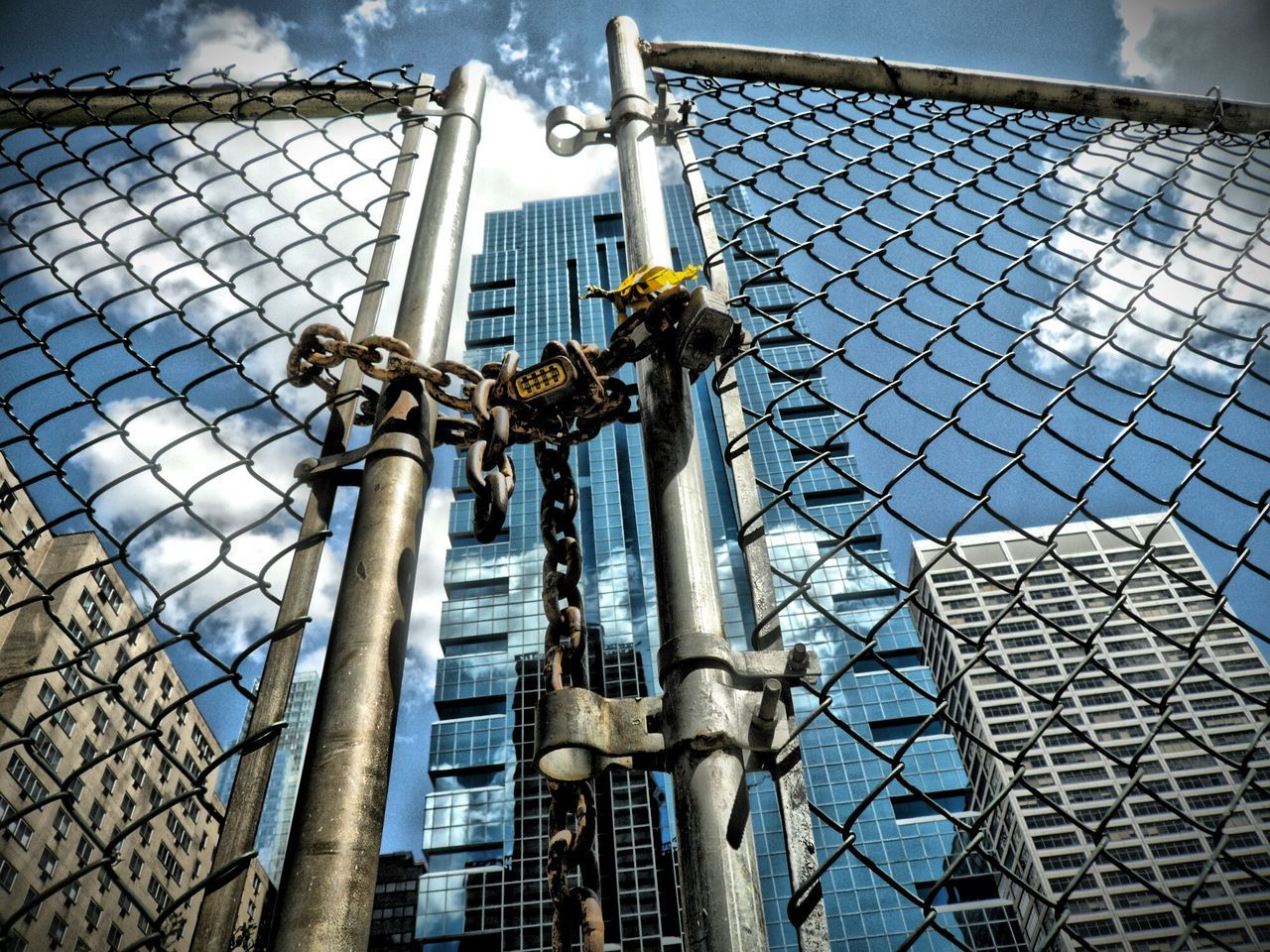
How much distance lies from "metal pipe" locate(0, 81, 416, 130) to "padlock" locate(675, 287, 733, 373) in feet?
3.45

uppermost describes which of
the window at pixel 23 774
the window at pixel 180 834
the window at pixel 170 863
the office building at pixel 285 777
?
the office building at pixel 285 777

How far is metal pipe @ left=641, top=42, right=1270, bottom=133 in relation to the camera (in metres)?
1.76

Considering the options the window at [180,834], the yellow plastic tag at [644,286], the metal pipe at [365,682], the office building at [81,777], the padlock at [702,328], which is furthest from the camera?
the window at [180,834]

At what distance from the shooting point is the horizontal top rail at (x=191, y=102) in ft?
5.69

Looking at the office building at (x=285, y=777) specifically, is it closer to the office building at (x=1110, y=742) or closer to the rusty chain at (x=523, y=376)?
the office building at (x=1110, y=742)

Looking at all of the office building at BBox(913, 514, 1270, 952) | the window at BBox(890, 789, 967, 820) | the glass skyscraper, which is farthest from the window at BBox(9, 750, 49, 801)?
the office building at BBox(913, 514, 1270, 952)

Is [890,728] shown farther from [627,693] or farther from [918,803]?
[627,693]

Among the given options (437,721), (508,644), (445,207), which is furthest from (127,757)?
(445,207)

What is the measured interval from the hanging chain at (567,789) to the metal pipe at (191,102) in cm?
116

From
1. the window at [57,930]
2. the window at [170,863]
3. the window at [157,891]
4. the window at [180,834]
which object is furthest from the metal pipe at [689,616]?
the window at [170,863]

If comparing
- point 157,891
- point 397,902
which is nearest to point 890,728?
point 397,902

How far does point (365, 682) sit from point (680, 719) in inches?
15.5

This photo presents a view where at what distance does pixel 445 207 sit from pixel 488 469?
637mm

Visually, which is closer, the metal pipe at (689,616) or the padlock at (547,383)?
the metal pipe at (689,616)
